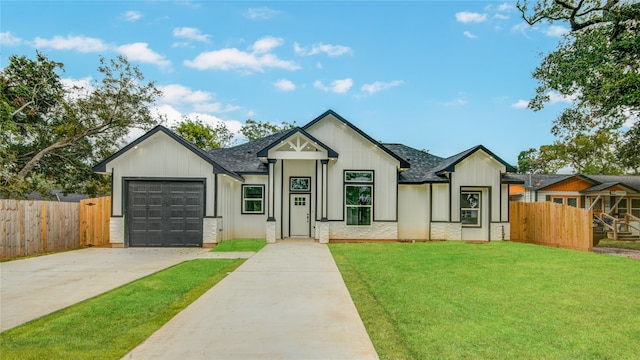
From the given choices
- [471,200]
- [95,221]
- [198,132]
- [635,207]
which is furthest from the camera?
[198,132]

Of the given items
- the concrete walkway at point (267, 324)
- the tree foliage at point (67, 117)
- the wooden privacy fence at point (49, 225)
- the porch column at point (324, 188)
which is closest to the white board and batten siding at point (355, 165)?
the porch column at point (324, 188)

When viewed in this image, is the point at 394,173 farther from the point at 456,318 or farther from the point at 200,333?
the point at 200,333

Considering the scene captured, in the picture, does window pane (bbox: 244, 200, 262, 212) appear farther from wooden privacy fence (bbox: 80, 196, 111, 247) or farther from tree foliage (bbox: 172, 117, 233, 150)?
tree foliage (bbox: 172, 117, 233, 150)

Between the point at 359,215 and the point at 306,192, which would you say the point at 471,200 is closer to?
the point at 359,215

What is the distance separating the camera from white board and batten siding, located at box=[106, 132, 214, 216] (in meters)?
14.1

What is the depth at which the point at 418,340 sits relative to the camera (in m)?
4.18

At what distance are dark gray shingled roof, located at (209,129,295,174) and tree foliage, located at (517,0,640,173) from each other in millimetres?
11097

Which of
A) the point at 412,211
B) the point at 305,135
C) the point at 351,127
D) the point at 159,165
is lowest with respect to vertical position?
the point at 412,211

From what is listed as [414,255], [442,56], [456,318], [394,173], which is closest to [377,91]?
[442,56]

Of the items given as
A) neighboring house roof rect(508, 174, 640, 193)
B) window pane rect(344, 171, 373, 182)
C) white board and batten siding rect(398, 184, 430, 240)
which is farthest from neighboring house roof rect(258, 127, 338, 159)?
neighboring house roof rect(508, 174, 640, 193)

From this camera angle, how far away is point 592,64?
507 inches

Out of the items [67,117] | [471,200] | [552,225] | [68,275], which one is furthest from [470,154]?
[67,117]

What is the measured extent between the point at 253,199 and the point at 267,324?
1175cm

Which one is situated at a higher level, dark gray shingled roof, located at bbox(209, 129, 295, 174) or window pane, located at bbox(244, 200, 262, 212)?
dark gray shingled roof, located at bbox(209, 129, 295, 174)
